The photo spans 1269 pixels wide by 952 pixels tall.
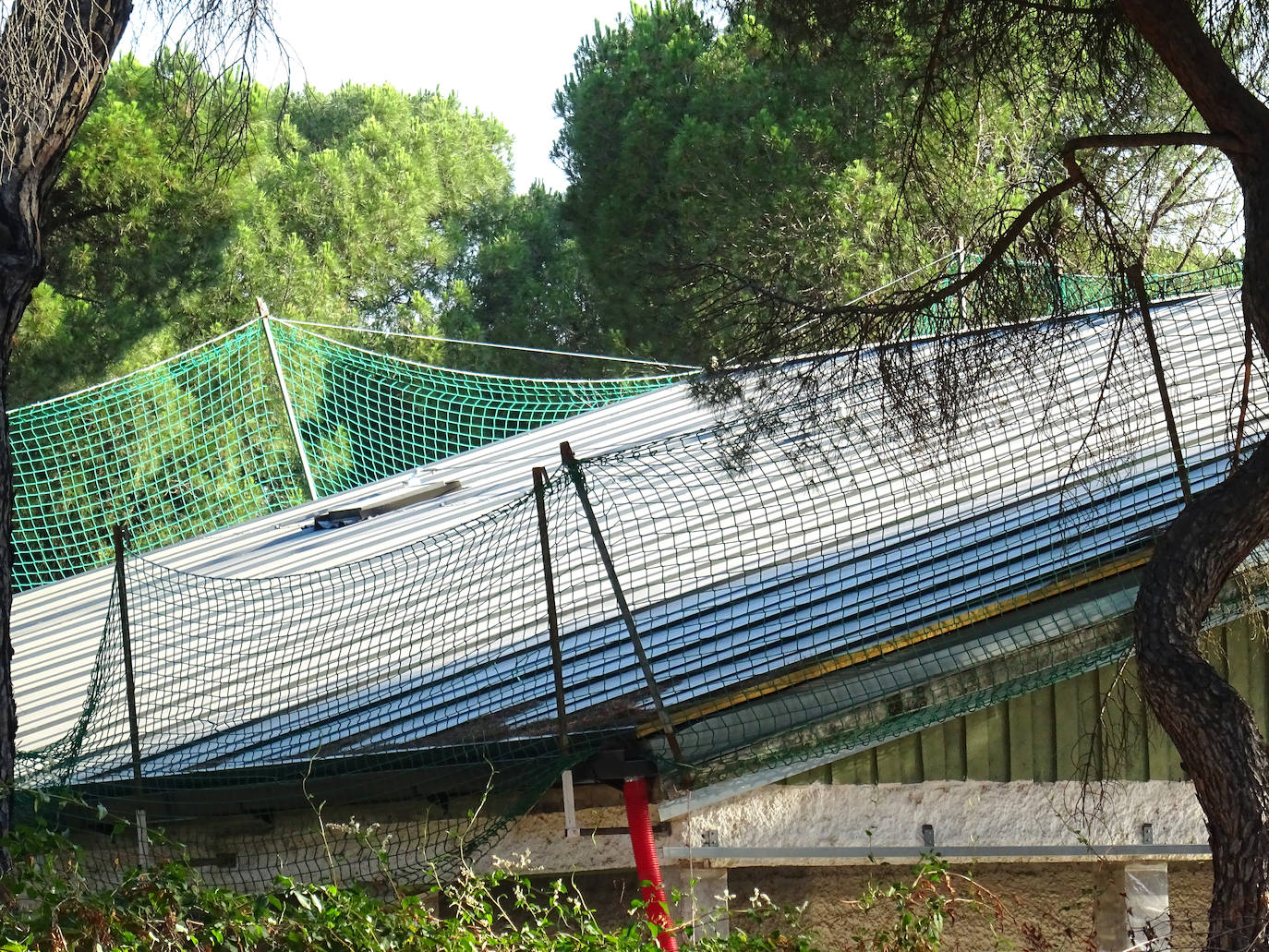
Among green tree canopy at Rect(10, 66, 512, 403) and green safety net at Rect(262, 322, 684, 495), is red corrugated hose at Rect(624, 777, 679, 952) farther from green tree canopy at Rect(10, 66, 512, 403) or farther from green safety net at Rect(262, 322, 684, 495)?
green safety net at Rect(262, 322, 684, 495)

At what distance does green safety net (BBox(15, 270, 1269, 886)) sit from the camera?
13.1 ft

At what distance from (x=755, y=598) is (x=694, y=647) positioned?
480 millimetres

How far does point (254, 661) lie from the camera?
18.7 ft

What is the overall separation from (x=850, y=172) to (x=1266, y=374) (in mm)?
11146

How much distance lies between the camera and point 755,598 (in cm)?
496

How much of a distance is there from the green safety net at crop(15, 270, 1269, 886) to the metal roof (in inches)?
0.5

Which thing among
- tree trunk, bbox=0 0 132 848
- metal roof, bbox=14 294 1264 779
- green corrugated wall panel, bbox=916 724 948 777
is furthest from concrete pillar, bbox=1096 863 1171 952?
tree trunk, bbox=0 0 132 848

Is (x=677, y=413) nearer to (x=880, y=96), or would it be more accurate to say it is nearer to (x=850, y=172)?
(x=880, y=96)

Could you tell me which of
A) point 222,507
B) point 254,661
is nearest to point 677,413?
point 254,661

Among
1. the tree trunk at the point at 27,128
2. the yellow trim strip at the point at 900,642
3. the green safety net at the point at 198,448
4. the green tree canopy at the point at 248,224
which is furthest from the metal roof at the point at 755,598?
the green safety net at the point at 198,448

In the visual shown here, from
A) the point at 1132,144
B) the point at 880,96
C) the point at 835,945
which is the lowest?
the point at 835,945

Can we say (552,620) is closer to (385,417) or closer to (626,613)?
(626,613)

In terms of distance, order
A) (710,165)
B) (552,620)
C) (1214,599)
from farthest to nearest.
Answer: (710,165) → (552,620) → (1214,599)

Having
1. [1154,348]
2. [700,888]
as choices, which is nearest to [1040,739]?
[700,888]
